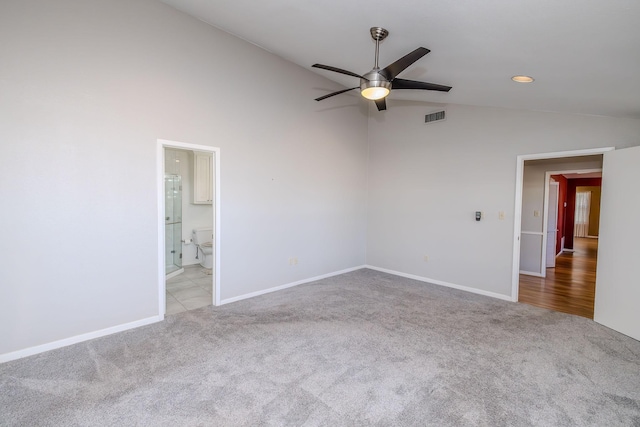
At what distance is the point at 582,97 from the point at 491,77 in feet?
3.12

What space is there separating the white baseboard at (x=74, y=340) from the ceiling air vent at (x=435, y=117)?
4.97m

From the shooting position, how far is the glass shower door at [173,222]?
5.53 metres

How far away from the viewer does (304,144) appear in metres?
5.01

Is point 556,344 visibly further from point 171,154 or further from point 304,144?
point 171,154

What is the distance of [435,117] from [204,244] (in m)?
4.91

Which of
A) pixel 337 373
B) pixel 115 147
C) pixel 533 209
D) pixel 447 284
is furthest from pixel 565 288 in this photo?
pixel 115 147

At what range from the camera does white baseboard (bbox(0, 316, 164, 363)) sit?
270cm

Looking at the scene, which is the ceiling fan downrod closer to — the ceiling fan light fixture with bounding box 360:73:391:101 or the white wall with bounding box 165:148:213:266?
the ceiling fan light fixture with bounding box 360:73:391:101

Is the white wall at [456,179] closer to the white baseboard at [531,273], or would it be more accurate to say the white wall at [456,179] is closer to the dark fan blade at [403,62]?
the white baseboard at [531,273]

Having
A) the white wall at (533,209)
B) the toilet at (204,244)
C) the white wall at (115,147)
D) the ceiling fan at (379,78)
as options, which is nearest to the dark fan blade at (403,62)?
the ceiling fan at (379,78)

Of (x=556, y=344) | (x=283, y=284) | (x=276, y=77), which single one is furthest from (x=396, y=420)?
(x=276, y=77)

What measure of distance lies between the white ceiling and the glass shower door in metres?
3.05

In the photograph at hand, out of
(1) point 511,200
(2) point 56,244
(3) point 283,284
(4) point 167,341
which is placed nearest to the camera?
(2) point 56,244

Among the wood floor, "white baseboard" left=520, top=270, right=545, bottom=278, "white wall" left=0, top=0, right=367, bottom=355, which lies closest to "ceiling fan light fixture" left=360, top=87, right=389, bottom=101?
"white wall" left=0, top=0, right=367, bottom=355
